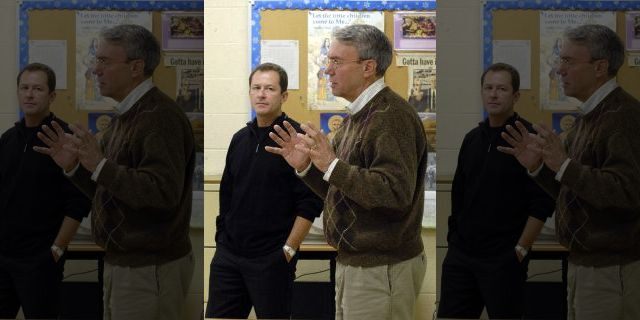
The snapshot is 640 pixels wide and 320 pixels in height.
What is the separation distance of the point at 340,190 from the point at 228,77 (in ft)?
2.00

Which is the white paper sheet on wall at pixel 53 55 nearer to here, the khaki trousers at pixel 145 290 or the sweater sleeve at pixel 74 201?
the sweater sleeve at pixel 74 201

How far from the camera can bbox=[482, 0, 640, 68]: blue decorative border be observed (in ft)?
3.91

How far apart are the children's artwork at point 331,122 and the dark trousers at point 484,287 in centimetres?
77

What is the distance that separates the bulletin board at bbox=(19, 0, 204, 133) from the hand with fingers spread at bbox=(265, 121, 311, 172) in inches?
32.0

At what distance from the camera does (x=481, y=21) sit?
1199mm

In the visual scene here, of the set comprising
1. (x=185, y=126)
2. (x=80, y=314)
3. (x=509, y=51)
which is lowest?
(x=80, y=314)

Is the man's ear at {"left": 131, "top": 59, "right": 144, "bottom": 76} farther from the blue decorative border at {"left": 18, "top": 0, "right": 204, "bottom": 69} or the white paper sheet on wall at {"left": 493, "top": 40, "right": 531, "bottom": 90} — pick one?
the white paper sheet on wall at {"left": 493, "top": 40, "right": 531, "bottom": 90}

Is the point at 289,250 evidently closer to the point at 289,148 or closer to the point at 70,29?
the point at 289,148

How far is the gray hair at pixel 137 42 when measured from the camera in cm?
118

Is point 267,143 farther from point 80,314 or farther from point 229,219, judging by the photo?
point 80,314

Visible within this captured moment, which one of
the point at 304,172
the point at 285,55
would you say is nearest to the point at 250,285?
the point at 304,172

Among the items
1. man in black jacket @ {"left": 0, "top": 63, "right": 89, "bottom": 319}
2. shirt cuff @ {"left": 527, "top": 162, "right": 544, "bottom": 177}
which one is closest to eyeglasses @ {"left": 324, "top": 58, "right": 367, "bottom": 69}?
shirt cuff @ {"left": 527, "top": 162, "right": 544, "bottom": 177}

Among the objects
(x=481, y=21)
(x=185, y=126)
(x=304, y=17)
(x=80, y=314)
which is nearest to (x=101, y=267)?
(x=80, y=314)

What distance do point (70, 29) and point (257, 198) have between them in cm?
117
